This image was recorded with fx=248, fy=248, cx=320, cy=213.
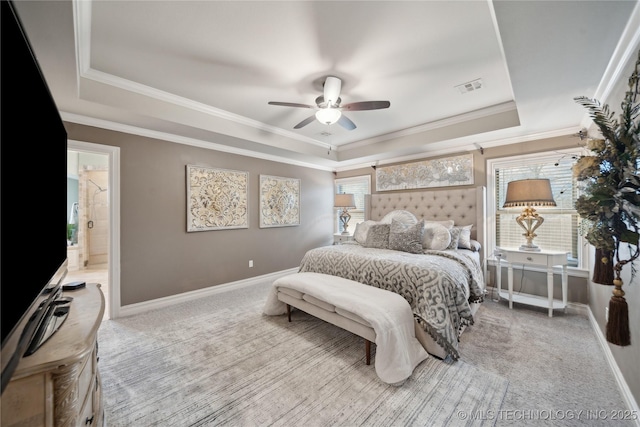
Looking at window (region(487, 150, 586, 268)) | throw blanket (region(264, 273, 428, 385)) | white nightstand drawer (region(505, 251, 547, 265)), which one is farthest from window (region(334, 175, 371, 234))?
throw blanket (region(264, 273, 428, 385))

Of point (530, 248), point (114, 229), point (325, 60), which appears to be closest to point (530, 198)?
point (530, 248)

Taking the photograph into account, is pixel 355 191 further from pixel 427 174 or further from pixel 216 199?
pixel 216 199

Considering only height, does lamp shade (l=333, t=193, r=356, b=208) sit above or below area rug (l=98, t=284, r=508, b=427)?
above

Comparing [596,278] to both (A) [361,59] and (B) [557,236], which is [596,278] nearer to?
(B) [557,236]

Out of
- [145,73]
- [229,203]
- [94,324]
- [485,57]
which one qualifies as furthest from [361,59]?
[229,203]

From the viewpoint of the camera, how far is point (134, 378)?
1.95 meters

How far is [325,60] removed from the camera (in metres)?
2.29

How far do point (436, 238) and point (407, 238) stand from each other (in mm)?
435

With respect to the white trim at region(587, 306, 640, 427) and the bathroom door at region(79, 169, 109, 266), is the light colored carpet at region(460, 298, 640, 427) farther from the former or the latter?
the bathroom door at region(79, 169, 109, 266)

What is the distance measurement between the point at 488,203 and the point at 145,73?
15.4 feet

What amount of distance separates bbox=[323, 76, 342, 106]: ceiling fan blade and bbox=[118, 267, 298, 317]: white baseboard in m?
3.22

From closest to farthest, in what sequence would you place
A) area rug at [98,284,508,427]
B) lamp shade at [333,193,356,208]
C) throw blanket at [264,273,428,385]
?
area rug at [98,284,508,427]
throw blanket at [264,273,428,385]
lamp shade at [333,193,356,208]

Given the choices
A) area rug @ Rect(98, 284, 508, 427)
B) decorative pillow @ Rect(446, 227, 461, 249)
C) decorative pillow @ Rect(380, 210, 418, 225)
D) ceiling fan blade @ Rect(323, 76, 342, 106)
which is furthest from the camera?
decorative pillow @ Rect(380, 210, 418, 225)

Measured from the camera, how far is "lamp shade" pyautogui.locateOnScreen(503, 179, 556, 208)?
9.64 feet
